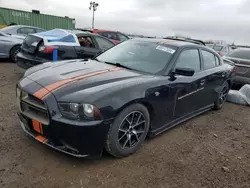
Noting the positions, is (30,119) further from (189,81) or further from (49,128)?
(189,81)

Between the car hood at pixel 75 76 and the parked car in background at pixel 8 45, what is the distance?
5.56 metres

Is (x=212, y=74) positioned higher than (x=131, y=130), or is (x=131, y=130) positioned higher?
(x=212, y=74)

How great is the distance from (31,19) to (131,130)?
1823cm

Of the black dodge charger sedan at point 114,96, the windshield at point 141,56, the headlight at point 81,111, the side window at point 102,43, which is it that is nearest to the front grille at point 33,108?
the black dodge charger sedan at point 114,96

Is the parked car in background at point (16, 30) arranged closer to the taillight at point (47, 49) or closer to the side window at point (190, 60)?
the taillight at point (47, 49)

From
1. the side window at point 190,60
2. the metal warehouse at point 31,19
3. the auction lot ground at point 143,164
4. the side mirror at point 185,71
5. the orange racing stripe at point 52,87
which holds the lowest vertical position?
the auction lot ground at point 143,164

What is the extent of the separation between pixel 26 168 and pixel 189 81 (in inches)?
101

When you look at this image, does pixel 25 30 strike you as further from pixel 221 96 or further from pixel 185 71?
pixel 185 71

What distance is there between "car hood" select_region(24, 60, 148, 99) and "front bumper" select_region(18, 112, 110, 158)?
1.13ft

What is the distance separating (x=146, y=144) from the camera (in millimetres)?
3365

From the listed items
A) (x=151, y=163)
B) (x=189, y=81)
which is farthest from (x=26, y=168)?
(x=189, y=81)

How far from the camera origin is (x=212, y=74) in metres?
4.33

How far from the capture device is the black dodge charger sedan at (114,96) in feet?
8.11

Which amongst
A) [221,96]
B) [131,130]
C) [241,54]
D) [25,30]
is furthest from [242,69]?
[25,30]
